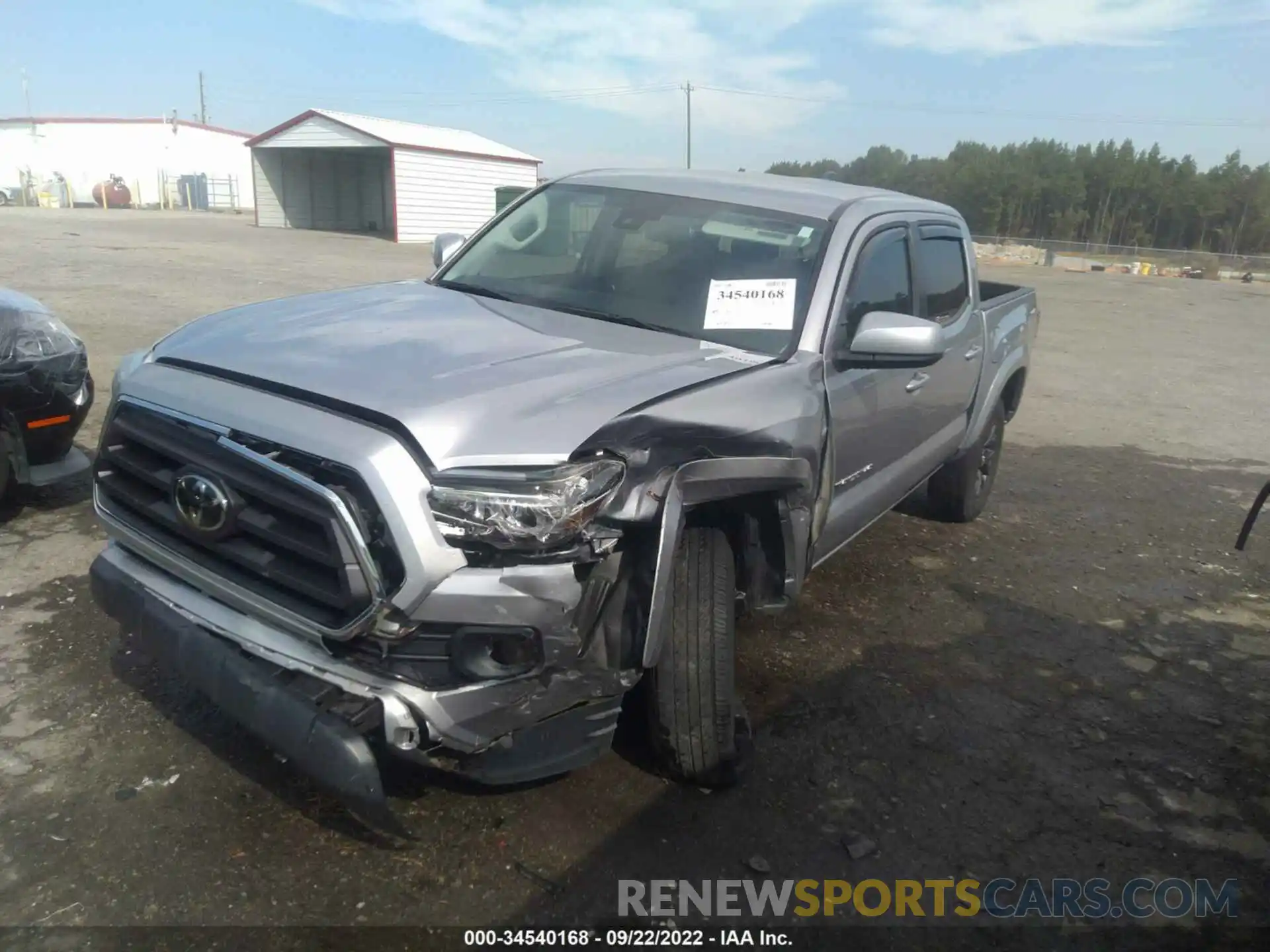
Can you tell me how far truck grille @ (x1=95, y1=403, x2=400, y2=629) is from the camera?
218 cm

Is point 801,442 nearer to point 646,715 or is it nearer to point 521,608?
point 646,715

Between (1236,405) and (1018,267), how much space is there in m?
27.4

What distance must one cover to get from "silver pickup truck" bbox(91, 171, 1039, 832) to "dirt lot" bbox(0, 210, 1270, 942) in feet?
1.29

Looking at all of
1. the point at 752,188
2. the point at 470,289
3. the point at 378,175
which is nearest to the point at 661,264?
the point at 752,188

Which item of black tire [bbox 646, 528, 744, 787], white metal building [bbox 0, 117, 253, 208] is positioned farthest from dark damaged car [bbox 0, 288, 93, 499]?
white metal building [bbox 0, 117, 253, 208]

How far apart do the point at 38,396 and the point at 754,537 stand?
10.8 ft

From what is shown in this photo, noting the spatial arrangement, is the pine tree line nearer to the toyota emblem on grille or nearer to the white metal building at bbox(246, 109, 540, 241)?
the white metal building at bbox(246, 109, 540, 241)

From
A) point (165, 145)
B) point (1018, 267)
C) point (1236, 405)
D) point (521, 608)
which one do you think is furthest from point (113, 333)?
point (165, 145)

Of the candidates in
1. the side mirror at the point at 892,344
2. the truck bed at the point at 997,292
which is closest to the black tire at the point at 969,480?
the truck bed at the point at 997,292

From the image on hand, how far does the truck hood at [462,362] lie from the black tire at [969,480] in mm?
2749

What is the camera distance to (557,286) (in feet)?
11.9

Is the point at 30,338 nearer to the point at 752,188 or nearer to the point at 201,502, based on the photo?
the point at 201,502

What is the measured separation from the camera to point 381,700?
7.13 ft

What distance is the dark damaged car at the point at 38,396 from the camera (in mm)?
4148
